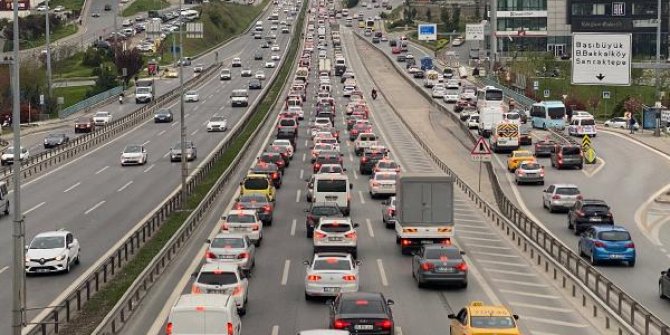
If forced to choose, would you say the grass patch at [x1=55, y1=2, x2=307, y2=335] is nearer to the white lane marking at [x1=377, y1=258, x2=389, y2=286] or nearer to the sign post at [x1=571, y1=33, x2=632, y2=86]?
the white lane marking at [x1=377, y1=258, x2=389, y2=286]

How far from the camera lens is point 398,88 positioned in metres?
132

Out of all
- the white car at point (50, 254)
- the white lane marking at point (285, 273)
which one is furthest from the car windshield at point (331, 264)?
the white car at point (50, 254)

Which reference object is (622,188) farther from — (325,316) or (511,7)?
(511,7)

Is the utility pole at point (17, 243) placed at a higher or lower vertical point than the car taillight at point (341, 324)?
higher

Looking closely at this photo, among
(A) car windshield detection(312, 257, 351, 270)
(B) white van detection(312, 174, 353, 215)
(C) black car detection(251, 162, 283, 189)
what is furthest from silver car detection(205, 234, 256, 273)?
(C) black car detection(251, 162, 283, 189)

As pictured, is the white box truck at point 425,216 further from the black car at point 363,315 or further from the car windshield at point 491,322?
the car windshield at point 491,322

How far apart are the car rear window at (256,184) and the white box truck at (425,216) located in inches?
510

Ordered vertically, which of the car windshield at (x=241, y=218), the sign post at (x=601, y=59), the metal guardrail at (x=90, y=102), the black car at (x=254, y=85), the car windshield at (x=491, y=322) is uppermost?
the sign post at (x=601, y=59)

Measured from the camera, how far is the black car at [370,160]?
66438 millimetres

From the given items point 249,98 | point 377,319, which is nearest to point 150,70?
point 249,98

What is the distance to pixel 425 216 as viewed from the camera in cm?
4025

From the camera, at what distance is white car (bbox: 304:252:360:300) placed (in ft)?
101

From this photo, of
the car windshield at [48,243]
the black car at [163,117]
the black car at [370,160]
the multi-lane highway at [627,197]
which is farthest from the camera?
the black car at [163,117]

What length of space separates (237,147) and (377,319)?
178 ft
